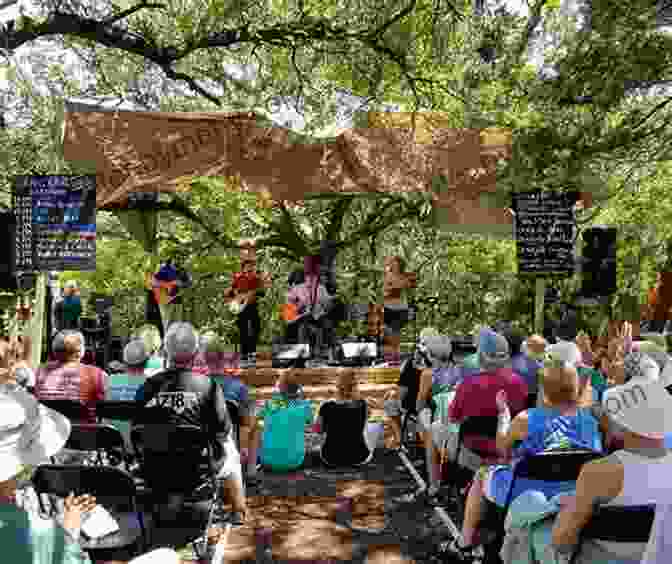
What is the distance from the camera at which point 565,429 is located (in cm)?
300

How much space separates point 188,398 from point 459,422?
148 centimetres

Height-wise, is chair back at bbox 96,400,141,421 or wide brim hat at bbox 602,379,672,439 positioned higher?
wide brim hat at bbox 602,379,672,439

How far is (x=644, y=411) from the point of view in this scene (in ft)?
7.36

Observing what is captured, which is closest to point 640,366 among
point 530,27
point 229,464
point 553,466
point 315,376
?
point 553,466

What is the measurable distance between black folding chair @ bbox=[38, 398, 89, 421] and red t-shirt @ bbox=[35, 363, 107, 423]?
0.12 ft

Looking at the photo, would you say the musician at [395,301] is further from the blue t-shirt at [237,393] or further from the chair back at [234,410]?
the chair back at [234,410]

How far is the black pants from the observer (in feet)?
31.0

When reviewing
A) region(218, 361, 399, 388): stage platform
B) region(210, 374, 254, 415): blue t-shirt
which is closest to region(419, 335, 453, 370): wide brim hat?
region(210, 374, 254, 415): blue t-shirt

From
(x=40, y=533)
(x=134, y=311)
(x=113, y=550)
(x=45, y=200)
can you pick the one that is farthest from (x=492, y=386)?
(x=134, y=311)

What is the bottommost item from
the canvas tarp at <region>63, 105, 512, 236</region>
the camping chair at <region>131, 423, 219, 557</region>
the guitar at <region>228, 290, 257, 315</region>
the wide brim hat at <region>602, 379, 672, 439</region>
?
the camping chair at <region>131, 423, 219, 557</region>

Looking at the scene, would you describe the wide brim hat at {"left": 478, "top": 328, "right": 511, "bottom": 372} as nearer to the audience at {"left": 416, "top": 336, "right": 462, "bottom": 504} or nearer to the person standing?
the audience at {"left": 416, "top": 336, "right": 462, "bottom": 504}

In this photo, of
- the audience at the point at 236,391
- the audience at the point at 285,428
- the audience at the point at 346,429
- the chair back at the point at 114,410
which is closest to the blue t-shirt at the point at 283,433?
the audience at the point at 285,428

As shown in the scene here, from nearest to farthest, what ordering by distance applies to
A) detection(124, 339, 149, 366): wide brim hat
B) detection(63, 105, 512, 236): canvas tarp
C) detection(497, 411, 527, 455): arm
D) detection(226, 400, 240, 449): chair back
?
detection(497, 411, 527, 455): arm
detection(226, 400, 240, 449): chair back
detection(124, 339, 149, 366): wide brim hat
detection(63, 105, 512, 236): canvas tarp

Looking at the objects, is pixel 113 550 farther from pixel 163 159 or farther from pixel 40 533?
pixel 163 159
